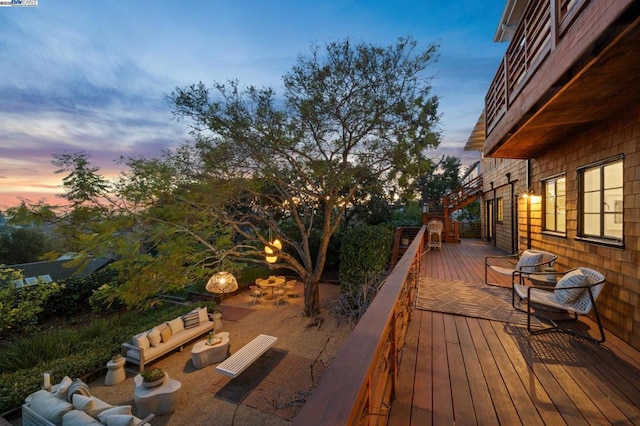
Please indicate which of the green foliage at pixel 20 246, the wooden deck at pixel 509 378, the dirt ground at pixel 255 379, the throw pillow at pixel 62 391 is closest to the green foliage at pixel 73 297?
the dirt ground at pixel 255 379

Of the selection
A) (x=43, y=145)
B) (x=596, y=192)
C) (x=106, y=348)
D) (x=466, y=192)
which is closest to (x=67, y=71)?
(x=43, y=145)

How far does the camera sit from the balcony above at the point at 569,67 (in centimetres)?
185

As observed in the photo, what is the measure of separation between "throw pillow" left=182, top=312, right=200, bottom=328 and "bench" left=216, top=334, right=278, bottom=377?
224cm

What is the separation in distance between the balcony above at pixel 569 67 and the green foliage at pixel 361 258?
5.65 meters

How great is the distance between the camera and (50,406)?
3.71 metres

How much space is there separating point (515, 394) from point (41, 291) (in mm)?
11937

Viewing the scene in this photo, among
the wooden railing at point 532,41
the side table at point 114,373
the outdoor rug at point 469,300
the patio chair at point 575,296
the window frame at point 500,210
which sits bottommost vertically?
the side table at point 114,373

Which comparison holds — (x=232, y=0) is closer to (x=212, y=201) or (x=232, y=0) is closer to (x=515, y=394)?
(x=212, y=201)

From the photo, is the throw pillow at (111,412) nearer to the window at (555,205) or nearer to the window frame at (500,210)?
the window at (555,205)

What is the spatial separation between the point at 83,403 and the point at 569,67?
669 centimetres

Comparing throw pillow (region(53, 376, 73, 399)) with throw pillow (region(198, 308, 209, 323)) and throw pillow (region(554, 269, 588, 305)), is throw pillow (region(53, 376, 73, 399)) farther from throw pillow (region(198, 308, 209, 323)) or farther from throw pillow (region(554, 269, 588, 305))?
throw pillow (region(554, 269, 588, 305))

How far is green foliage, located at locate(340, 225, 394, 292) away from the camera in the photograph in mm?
9281

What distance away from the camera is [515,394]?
2037 mm

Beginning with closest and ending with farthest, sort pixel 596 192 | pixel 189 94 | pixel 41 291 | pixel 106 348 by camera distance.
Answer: pixel 596 192 → pixel 106 348 → pixel 189 94 → pixel 41 291
